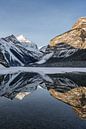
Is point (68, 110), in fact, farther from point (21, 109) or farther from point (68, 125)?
point (68, 125)

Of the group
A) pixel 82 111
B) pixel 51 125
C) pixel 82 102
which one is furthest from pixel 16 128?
pixel 82 102

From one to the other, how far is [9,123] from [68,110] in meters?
9.29

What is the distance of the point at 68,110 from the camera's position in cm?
3369

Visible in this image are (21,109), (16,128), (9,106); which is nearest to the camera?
(16,128)

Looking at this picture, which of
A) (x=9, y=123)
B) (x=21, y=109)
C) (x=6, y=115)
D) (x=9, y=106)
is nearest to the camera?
(x=9, y=123)

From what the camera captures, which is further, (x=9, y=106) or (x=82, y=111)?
(x=9, y=106)

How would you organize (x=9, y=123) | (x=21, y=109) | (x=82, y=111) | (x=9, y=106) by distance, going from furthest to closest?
1. (x=9, y=106)
2. (x=21, y=109)
3. (x=82, y=111)
4. (x=9, y=123)

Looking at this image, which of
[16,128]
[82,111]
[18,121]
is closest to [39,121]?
[18,121]

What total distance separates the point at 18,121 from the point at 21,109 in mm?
7223

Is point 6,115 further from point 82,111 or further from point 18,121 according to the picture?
point 82,111

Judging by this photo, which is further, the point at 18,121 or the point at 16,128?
the point at 18,121

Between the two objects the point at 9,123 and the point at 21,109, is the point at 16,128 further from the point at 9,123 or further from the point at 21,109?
the point at 21,109

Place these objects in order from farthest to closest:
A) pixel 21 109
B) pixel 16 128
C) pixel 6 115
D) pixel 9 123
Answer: pixel 21 109
pixel 6 115
pixel 9 123
pixel 16 128

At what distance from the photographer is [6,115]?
99.0 feet
